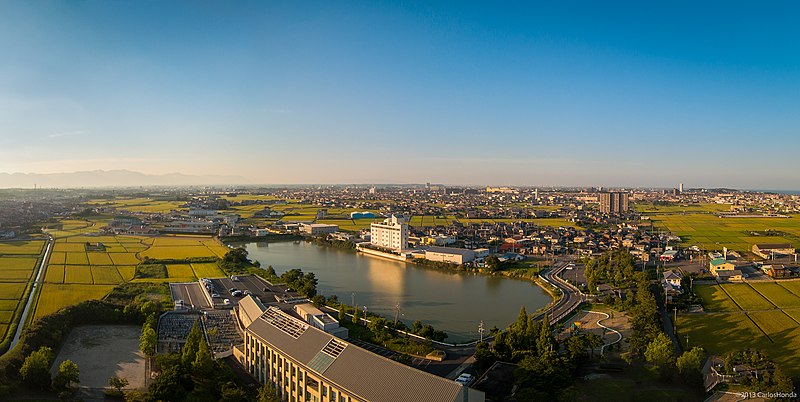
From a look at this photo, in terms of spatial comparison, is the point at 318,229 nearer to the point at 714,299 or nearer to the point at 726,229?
the point at 714,299

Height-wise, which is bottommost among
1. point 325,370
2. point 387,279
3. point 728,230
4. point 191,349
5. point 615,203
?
point 387,279

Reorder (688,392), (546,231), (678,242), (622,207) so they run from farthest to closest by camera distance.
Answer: (622,207) < (546,231) < (678,242) < (688,392)

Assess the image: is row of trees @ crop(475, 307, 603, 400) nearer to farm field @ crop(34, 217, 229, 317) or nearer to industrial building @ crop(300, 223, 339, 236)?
farm field @ crop(34, 217, 229, 317)

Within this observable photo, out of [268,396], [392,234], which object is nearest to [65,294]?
[268,396]

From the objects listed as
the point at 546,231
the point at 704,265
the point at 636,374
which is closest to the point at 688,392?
the point at 636,374

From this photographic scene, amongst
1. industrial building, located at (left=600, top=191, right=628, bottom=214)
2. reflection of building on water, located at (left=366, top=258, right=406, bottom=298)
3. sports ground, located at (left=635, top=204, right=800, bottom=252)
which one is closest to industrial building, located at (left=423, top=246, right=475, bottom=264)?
reflection of building on water, located at (left=366, top=258, right=406, bottom=298)

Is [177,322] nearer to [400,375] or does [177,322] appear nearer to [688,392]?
[400,375]
